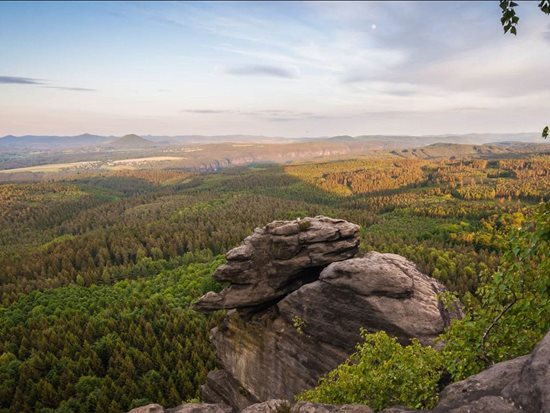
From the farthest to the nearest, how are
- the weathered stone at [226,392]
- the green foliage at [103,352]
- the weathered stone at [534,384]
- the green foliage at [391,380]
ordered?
the green foliage at [103,352] → the weathered stone at [226,392] → the green foliage at [391,380] → the weathered stone at [534,384]

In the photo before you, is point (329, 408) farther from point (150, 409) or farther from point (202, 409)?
point (150, 409)

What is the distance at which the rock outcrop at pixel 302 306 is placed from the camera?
3809 centimetres

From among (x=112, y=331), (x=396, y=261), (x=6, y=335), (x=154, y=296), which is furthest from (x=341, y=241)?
(x=6, y=335)

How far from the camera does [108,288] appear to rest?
148 m

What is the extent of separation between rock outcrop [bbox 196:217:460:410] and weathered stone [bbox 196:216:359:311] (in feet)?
0.44

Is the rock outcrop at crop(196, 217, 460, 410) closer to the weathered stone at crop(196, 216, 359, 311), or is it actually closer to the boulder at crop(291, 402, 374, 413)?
the weathered stone at crop(196, 216, 359, 311)

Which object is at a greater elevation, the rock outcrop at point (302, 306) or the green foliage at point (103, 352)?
the rock outcrop at point (302, 306)

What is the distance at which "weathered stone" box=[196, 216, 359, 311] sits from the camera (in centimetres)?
4800

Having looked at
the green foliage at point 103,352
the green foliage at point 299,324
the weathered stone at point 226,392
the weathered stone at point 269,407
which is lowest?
the green foliage at point 103,352

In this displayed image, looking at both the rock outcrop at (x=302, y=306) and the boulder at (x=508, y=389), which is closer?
the boulder at (x=508, y=389)

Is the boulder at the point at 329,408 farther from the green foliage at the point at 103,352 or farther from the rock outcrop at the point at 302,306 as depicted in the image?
the green foliage at the point at 103,352

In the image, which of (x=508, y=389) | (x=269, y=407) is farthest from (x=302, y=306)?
(x=508, y=389)

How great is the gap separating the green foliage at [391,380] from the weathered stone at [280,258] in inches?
874

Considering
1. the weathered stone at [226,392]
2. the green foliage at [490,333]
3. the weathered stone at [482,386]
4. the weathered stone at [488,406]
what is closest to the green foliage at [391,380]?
the green foliage at [490,333]
